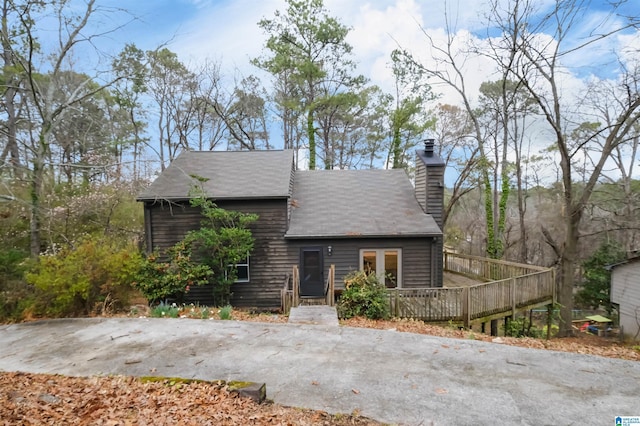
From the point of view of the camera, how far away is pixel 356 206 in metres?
12.1

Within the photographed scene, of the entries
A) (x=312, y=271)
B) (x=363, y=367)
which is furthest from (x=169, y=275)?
(x=363, y=367)

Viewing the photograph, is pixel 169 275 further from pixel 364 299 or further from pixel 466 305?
pixel 466 305

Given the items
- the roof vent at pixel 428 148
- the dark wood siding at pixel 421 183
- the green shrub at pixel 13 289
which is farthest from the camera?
the roof vent at pixel 428 148

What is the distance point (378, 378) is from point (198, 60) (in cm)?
2094

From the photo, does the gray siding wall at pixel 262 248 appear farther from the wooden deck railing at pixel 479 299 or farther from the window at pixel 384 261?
the wooden deck railing at pixel 479 299

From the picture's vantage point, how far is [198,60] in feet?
63.8

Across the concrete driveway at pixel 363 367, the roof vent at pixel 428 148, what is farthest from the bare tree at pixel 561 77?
the concrete driveway at pixel 363 367

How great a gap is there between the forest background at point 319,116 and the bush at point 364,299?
552 centimetres

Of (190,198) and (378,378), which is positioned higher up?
(190,198)

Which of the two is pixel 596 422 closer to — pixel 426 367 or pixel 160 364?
pixel 426 367

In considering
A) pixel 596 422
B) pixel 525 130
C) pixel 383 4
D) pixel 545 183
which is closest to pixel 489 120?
pixel 525 130

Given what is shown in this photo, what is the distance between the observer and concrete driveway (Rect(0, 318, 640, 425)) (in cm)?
351

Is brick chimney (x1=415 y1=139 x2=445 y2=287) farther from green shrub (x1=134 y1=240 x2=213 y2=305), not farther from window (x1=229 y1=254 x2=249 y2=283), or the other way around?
green shrub (x1=134 y1=240 x2=213 y2=305)

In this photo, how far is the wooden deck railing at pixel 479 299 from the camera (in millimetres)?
8211
